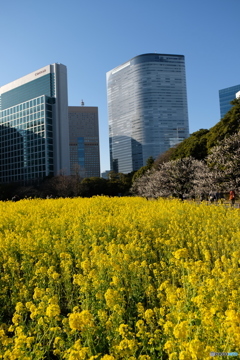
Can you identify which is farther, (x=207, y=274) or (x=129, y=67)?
(x=129, y=67)

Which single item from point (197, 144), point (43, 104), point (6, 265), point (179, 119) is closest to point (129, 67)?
point (179, 119)

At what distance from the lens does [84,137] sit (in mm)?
184000

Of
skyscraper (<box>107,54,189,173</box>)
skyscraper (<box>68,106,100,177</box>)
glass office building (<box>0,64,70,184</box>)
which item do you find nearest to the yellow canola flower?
glass office building (<box>0,64,70,184</box>)

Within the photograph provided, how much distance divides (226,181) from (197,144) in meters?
17.9

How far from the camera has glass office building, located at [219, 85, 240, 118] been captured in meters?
160

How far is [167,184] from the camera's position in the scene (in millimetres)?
25203

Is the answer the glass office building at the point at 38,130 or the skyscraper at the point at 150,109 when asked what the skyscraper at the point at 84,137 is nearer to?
the skyscraper at the point at 150,109

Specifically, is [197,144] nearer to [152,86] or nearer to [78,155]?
[152,86]

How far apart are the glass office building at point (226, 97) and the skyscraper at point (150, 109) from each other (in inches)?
821

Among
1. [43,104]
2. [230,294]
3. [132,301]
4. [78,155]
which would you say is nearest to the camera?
[230,294]

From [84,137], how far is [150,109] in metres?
49.9

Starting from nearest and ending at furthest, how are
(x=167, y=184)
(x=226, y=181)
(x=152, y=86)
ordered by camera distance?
(x=226, y=181), (x=167, y=184), (x=152, y=86)

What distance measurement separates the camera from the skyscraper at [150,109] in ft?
493

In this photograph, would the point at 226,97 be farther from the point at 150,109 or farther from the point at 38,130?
the point at 38,130
